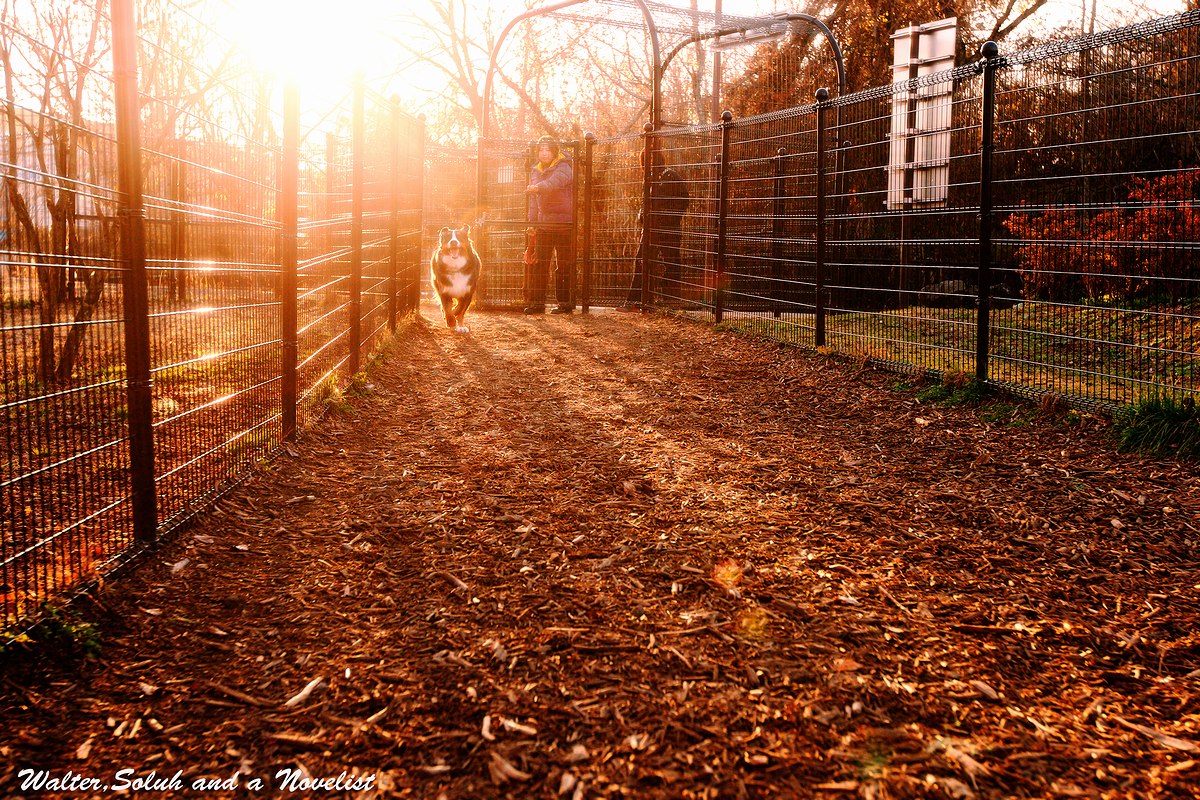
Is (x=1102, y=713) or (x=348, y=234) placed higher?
(x=348, y=234)

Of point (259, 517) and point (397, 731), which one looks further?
point (259, 517)

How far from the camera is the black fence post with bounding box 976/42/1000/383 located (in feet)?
20.6

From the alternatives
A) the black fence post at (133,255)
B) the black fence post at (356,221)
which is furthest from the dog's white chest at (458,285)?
the black fence post at (133,255)

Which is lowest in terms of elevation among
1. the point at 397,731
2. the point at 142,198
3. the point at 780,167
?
the point at 397,731

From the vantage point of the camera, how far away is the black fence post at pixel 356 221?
7.13 meters

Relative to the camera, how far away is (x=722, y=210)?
10.5 meters

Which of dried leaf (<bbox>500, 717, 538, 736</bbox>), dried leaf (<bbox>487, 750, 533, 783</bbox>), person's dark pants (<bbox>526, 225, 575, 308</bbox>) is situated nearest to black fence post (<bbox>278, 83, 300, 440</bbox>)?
dried leaf (<bbox>500, 717, 538, 736</bbox>)

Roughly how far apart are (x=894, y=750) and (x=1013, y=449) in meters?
3.43

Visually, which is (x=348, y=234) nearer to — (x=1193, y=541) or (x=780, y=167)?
(x=780, y=167)

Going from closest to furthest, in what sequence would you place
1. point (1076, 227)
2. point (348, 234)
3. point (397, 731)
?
point (397, 731), point (348, 234), point (1076, 227)

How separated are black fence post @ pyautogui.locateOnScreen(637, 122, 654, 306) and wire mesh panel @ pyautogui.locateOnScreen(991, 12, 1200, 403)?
5007 mm

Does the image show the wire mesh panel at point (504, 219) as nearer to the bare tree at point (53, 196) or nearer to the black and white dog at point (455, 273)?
the black and white dog at point (455, 273)

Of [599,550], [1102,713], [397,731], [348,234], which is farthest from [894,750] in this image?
[348,234]

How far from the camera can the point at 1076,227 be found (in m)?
8.40
